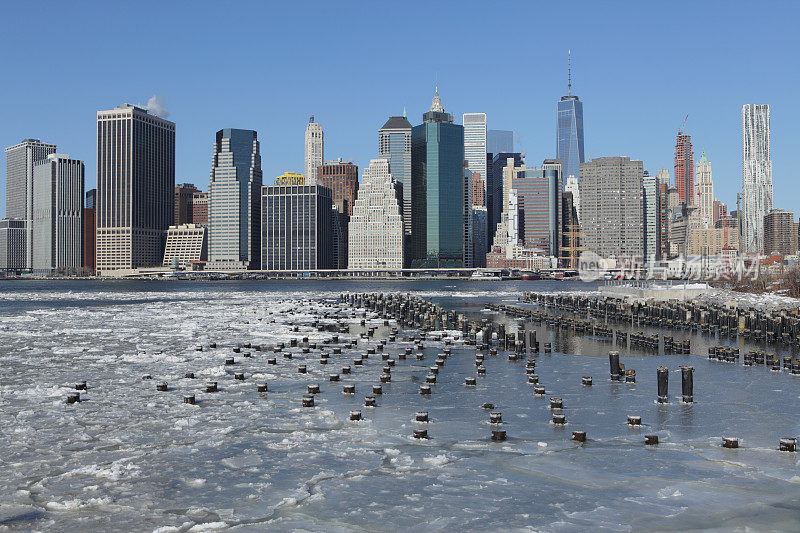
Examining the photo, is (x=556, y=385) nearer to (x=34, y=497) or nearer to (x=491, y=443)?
(x=491, y=443)

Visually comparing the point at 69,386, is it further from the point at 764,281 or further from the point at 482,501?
the point at 764,281

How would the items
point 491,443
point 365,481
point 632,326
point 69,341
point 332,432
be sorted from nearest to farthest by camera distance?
point 365,481 < point 491,443 < point 332,432 < point 69,341 < point 632,326

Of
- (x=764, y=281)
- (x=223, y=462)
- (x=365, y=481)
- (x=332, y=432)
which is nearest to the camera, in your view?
(x=365, y=481)

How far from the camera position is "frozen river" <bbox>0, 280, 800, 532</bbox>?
49.5 feet

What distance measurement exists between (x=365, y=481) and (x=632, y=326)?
57.8 metres

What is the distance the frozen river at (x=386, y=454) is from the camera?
49.5 ft

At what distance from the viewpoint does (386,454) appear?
19859mm

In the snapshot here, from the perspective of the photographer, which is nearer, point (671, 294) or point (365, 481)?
point (365, 481)

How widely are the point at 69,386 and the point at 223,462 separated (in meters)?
14.8

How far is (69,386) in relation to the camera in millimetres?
30219

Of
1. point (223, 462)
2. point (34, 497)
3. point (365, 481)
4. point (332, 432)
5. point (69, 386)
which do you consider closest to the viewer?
point (34, 497)

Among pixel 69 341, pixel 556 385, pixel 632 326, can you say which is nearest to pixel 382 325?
pixel 632 326

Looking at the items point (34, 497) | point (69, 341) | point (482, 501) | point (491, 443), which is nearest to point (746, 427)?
point (491, 443)

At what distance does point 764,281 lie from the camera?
145500 millimetres
